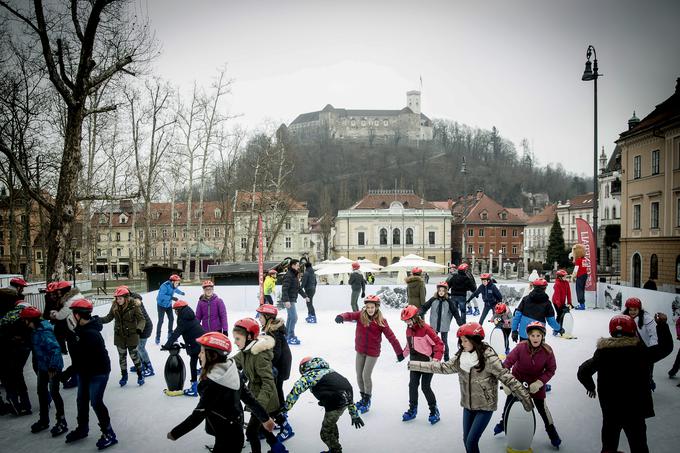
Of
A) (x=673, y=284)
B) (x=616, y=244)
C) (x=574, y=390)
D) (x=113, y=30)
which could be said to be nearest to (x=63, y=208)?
(x=113, y=30)

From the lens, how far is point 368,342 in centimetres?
664

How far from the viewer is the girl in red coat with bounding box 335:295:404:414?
6641 mm

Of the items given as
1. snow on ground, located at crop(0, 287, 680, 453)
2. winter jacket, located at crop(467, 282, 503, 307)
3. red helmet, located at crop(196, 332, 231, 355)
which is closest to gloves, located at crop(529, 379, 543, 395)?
snow on ground, located at crop(0, 287, 680, 453)

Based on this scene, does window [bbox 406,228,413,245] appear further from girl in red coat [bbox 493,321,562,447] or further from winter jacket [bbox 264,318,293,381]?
girl in red coat [bbox 493,321,562,447]

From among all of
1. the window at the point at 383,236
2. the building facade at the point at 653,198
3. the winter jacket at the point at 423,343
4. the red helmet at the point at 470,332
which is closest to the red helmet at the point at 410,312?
the winter jacket at the point at 423,343

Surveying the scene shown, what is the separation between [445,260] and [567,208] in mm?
21830

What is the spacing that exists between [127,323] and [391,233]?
53.0 m

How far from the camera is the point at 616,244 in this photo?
47469 mm

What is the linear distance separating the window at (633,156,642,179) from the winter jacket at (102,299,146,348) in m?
23.8

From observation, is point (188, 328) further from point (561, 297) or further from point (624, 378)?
point (561, 297)

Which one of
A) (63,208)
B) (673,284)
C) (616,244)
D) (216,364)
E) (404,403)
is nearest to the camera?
(216,364)

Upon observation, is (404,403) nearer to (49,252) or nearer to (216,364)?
(216,364)

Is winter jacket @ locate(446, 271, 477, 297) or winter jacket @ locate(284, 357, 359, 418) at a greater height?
winter jacket @ locate(446, 271, 477, 297)

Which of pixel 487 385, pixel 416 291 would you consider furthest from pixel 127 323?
pixel 416 291
